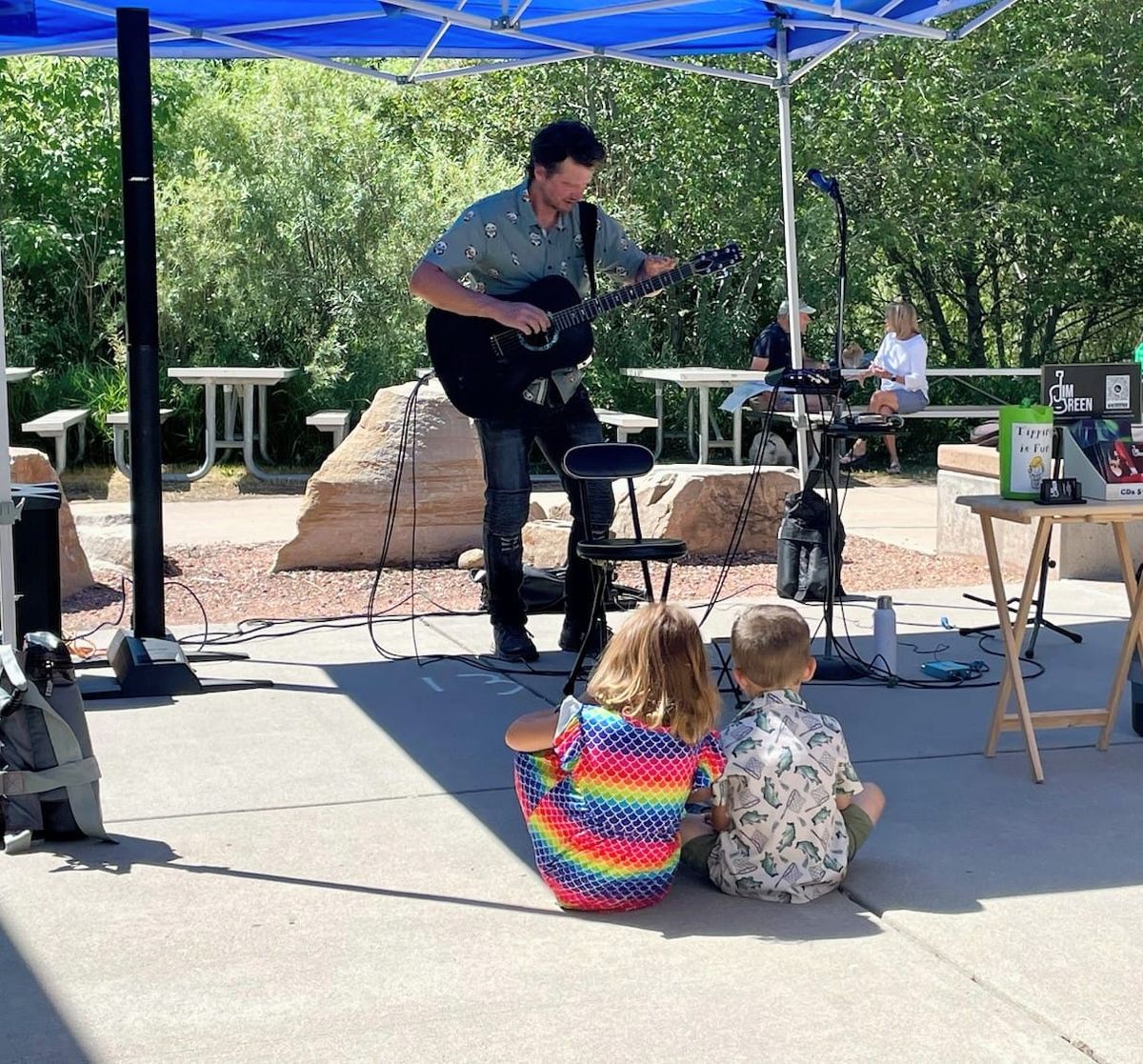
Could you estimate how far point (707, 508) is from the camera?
9.16 m

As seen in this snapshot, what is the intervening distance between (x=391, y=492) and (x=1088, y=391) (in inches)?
178

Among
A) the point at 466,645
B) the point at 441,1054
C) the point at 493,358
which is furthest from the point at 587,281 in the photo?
the point at 441,1054

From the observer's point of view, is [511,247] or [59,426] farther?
[59,426]

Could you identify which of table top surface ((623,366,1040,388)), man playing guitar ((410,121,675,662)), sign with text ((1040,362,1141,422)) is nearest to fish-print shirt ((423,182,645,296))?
man playing guitar ((410,121,675,662))

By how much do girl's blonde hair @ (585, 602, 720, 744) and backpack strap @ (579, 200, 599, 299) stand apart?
2815 millimetres

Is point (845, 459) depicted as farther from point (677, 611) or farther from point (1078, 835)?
point (677, 611)

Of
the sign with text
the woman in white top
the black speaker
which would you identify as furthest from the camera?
the woman in white top

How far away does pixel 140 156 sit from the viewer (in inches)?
233

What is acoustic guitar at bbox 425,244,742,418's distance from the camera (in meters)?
6.14

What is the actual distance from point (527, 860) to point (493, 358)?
2.60 meters

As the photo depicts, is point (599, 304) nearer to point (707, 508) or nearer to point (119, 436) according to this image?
point (707, 508)

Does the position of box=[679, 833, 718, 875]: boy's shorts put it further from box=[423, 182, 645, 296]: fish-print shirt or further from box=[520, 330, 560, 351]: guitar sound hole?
box=[423, 182, 645, 296]: fish-print shirt

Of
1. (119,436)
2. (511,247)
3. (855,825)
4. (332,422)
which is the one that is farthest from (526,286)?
(119,436)

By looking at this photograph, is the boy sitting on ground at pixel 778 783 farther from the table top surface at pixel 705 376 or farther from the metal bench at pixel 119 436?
the metal bench at pixel 119 436
